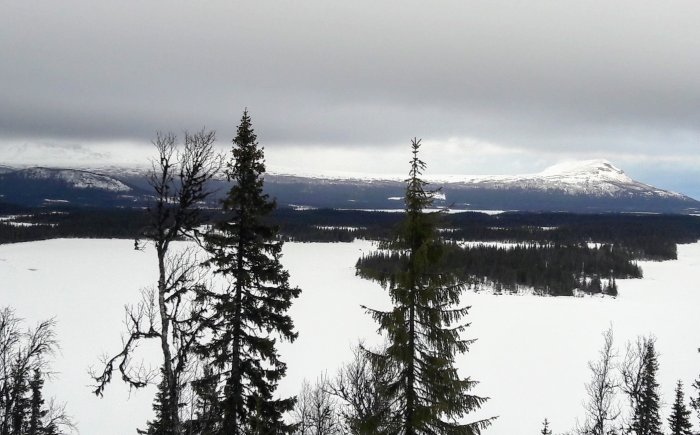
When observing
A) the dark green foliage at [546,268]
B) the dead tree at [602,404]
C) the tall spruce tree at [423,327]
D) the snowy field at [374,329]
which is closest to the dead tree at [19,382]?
the snowy field at [374,329]

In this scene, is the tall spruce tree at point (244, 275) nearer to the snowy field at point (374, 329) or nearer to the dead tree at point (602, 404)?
the dead tree at point (602, 404)

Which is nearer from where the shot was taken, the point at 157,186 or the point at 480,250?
the point at 157,186

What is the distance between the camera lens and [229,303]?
43.7 feet

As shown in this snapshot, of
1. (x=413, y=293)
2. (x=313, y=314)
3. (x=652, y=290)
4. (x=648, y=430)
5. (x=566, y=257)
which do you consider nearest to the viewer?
(x=413, y=293)

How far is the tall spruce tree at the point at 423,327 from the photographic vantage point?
1007cm

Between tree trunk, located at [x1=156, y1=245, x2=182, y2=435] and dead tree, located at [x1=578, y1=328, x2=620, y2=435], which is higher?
tree trunk, located at [x1=156, y1=245, x2=182, y2=435]

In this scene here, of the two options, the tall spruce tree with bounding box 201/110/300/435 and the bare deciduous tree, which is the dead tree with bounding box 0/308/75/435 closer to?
the tall spruce tree with bounding box 201/110/300/435

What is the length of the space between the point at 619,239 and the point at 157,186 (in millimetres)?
215218

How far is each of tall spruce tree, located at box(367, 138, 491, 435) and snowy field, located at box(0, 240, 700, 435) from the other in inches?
1044

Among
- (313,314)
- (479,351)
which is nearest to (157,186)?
(479,351)

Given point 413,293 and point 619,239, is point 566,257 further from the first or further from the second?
point 413,293

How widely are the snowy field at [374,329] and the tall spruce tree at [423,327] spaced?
26.5 metres

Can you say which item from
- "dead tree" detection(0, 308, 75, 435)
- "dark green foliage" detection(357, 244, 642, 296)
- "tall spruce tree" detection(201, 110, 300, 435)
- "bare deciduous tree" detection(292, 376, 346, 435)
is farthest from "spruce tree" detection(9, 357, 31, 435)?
"dark green foliage" detection(357, 244, 642, 296)

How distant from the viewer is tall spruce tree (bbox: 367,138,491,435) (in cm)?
1007
